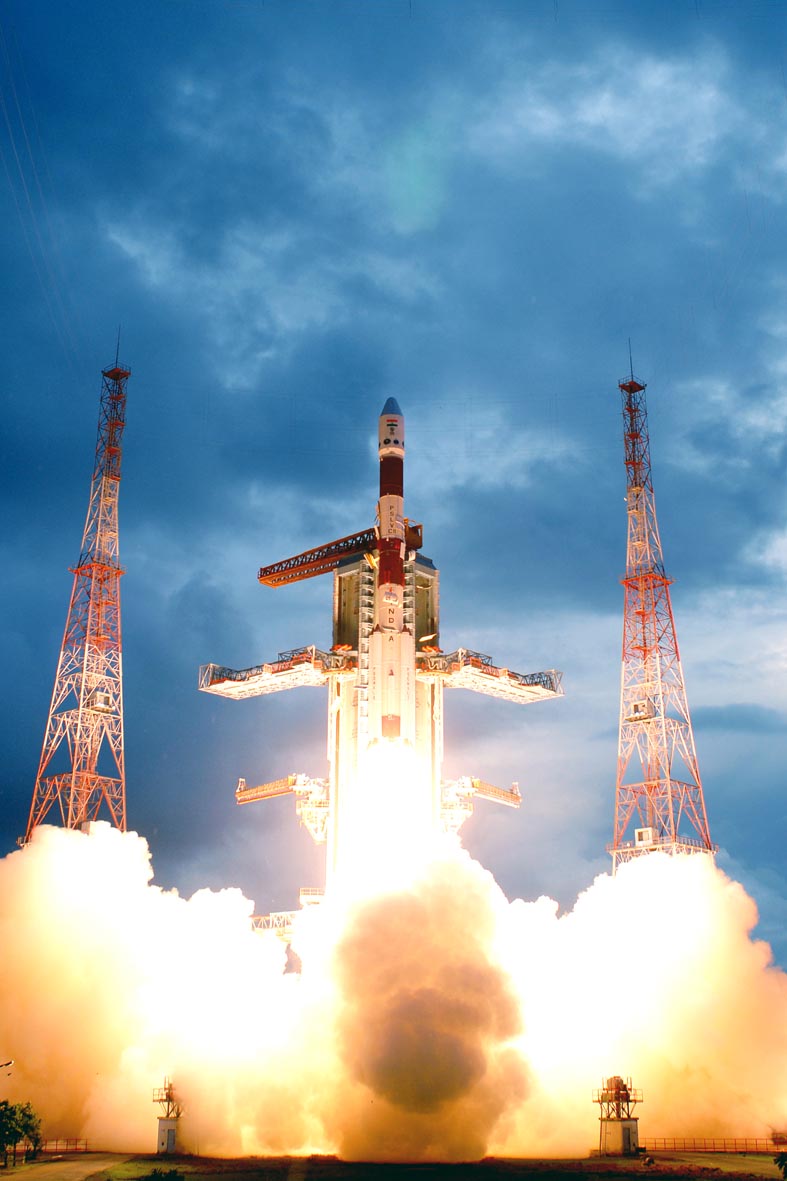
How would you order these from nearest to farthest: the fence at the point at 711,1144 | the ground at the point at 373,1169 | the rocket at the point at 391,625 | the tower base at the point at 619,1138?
the ground at the point at 373,1169
the tower base at the point at 619,1138
the fence at the point at 711,1144
the rocket at the point at 391,625

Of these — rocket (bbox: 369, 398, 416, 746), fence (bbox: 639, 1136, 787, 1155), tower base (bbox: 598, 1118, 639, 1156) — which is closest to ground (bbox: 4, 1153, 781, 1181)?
tower base (bbox: 598, 1118, 639, 1156)

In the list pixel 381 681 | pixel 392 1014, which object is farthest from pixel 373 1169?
pixel 381 681

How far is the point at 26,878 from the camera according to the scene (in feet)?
216

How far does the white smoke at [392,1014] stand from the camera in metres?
52.2

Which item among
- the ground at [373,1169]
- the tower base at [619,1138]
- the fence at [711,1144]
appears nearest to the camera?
the ground at [373,1169]

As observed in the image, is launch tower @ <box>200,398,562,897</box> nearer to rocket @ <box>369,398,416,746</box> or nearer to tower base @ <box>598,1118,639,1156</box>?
rocket @ <box>369,398,416,746</box>

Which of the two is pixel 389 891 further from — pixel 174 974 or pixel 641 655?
pixel 641 655

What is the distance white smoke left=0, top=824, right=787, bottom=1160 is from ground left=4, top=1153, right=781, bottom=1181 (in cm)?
214

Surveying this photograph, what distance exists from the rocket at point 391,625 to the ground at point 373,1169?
78.3ft

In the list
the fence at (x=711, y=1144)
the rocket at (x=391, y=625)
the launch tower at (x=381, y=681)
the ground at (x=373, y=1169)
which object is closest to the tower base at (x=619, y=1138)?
the ground at (x=373, y=1169)

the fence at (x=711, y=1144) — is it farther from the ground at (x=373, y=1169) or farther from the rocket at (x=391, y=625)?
the rocket at (x=391, y=625)

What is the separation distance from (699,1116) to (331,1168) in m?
21.3

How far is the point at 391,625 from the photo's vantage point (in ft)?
233

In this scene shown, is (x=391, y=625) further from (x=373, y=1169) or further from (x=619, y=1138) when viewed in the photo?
(x=373, y=1169)
